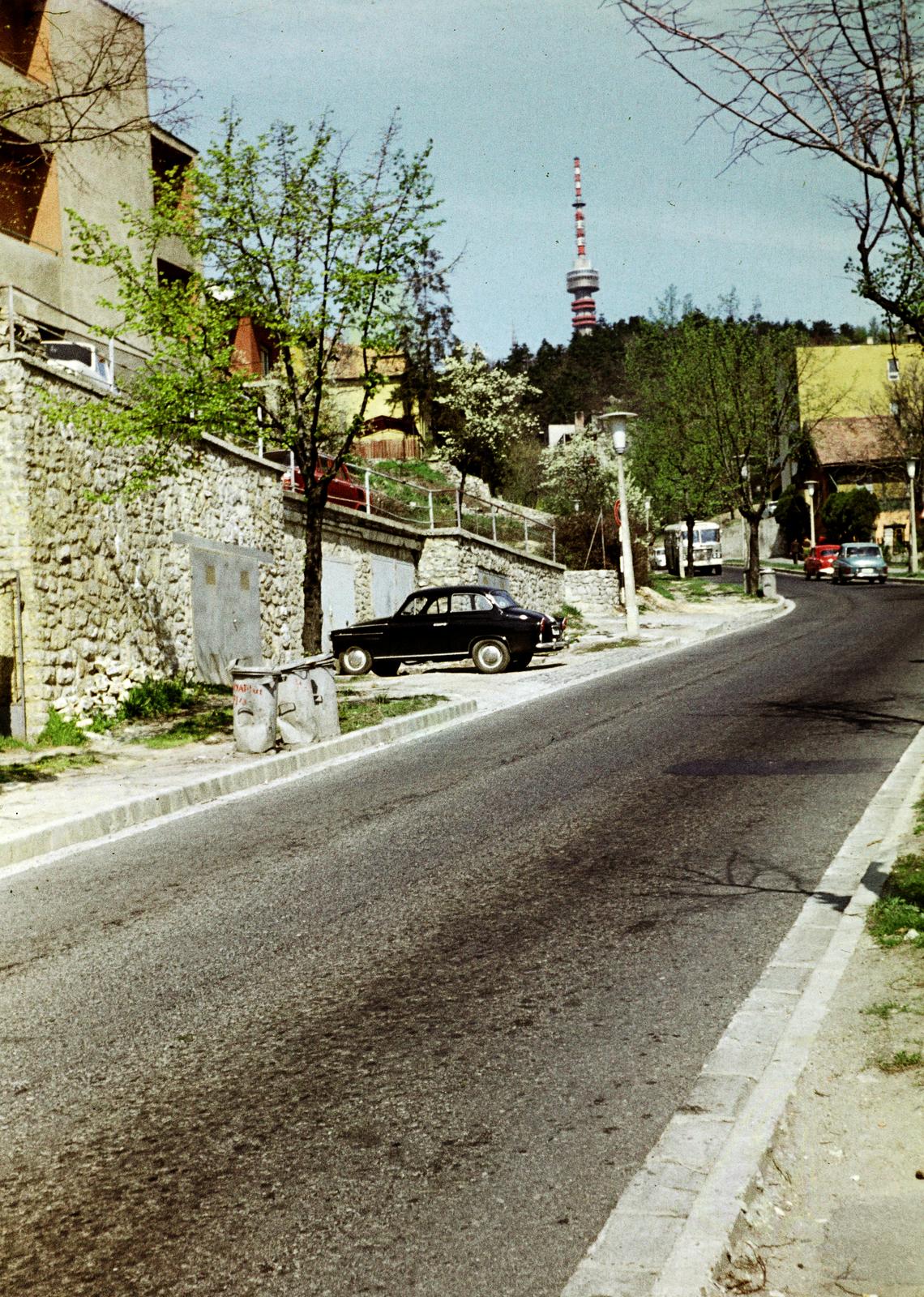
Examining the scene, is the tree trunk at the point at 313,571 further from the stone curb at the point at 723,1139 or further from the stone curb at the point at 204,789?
the stone curb at the point at 723,1139

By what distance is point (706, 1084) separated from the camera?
14.6ft

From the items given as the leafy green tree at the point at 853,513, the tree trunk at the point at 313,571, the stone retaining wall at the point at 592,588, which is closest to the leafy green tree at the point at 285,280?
the tree trunk at the point at 313,571

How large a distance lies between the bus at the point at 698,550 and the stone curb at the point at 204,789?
55242 millimetres

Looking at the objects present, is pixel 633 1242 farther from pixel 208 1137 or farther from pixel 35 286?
pixel 35 286

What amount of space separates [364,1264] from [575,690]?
17064mm

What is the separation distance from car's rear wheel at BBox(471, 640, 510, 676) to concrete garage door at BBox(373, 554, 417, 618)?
6707 millimetres

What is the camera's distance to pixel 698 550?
71.9 m

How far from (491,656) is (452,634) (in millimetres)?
865

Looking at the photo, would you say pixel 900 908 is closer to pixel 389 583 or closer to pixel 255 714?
pixel 255 714

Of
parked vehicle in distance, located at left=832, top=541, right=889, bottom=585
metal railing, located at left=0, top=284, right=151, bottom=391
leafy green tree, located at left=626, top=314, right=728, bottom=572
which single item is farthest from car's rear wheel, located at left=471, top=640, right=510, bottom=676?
parked vehicle in distance, located at left=832, top=541, right=889, bottom=585

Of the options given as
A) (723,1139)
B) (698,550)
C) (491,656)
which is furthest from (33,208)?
(698,550)

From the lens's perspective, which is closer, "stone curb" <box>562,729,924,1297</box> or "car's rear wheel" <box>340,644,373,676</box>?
"stone curb" <box>562,729,924,1297</box>

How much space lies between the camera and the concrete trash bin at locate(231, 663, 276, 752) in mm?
14711

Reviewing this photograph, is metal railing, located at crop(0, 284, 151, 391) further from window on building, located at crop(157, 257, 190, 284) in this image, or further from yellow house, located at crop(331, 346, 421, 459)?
yellow house, located at crop(331, 346, 421, 459)
